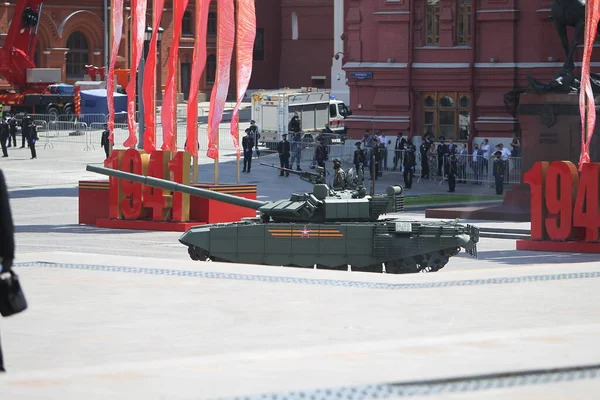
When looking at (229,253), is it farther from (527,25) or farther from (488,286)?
(527,25)

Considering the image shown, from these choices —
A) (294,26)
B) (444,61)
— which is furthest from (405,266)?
(294,26)

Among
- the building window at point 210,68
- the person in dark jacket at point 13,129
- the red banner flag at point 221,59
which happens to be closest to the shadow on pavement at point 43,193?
the red banner flag at point 221,59

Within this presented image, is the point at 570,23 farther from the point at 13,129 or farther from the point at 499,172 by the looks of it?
the point at 13,129

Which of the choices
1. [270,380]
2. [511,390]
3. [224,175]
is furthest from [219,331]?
[224,175]

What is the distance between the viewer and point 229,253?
75.9 feet

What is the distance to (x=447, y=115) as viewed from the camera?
47.9 meters

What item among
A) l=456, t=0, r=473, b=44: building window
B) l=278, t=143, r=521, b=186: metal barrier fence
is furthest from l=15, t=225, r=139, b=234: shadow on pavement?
l=456, t=0, r=473, b=44: building window

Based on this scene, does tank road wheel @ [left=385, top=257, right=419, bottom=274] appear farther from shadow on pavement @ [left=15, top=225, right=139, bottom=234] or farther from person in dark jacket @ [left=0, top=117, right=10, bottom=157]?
person in dark jacket @ [left=0, top=117, right=10, bottom=157]

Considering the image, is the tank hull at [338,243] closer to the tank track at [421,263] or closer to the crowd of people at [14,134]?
the tank track at [421,263]

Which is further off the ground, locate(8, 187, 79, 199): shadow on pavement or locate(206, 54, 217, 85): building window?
locate(206, 54, 217, 85): building window

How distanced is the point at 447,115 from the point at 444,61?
204cm

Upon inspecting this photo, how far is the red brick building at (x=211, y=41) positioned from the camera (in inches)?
2881

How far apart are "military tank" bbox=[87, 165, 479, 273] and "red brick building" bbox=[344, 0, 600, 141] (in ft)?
76.4

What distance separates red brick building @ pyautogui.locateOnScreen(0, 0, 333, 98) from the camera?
2881 inches
